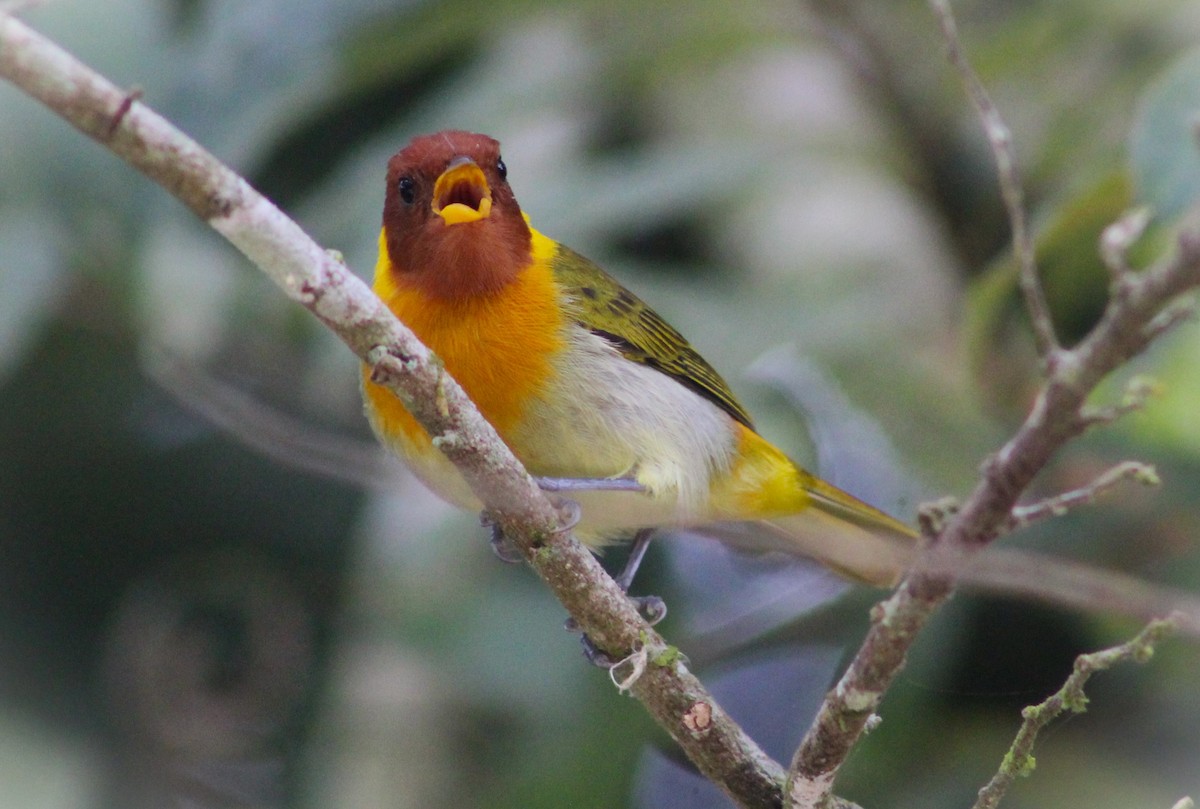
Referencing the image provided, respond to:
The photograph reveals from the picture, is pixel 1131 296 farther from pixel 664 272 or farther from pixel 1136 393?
pixel 664 272

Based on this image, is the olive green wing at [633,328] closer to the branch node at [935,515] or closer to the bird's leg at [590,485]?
the bird's leg at [590,485]

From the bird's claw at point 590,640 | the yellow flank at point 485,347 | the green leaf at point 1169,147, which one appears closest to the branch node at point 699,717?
the bird's claw at point 590,640

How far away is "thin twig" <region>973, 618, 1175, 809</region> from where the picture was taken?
155 centimetres

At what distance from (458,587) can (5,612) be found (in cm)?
131

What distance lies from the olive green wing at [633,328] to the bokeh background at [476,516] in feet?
0.40

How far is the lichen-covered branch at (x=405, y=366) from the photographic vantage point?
1.36m

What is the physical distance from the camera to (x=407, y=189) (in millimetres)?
2785

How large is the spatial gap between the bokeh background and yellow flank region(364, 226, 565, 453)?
356 mm

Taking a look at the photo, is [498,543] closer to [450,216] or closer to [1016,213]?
[450,216]

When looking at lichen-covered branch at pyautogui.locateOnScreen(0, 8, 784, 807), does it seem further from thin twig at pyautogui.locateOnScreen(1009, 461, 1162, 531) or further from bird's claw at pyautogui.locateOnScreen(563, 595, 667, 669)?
thin twig at pyautogui.locateOnScreen(1009, 461, 1162, 531)

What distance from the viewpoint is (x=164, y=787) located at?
385cm

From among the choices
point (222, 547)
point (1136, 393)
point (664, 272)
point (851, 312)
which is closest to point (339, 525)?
point (222, 547)

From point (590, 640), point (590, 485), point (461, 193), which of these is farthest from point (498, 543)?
point (461, 193)

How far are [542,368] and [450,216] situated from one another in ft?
Answer: 1.16
